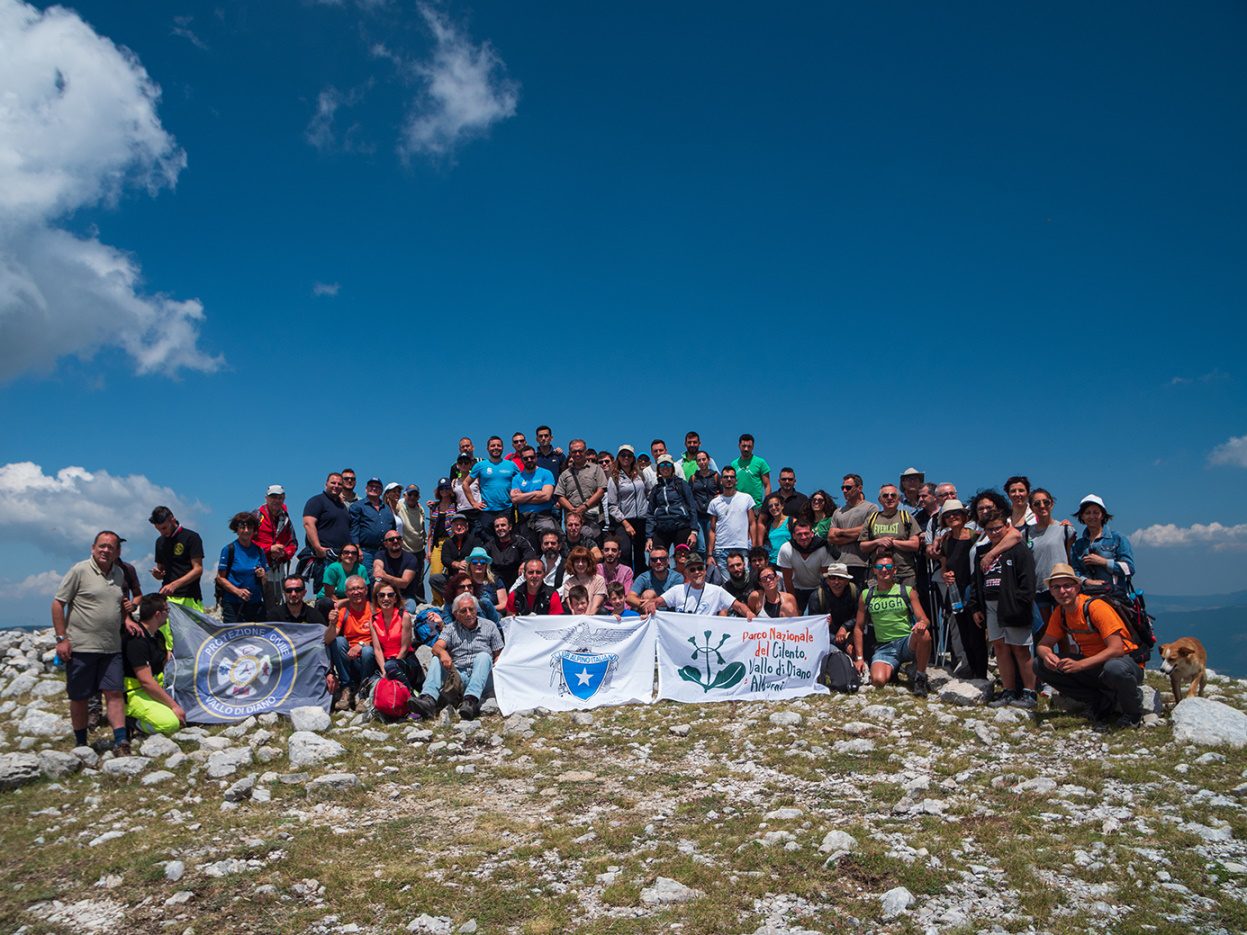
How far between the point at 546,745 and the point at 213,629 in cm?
Answer: 617

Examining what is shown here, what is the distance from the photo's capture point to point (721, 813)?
313 inches

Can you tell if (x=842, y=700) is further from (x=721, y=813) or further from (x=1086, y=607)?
(x=721, y=813)

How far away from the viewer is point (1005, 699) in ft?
37.8

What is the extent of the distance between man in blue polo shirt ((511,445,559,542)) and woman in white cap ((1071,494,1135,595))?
29.9ft

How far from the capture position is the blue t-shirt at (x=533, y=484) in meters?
16.7

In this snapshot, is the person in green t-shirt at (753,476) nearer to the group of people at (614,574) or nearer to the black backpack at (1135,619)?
the group of people at (614,574)

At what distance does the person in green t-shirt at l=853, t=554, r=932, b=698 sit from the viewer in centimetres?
1309

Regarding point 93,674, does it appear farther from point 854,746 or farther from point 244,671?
point 854,746

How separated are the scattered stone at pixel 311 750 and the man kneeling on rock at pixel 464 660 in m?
1.76

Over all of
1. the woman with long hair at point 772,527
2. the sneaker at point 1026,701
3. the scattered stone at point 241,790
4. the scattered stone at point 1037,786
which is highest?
the woman with long hair at point 772,527

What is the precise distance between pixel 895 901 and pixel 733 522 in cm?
1087

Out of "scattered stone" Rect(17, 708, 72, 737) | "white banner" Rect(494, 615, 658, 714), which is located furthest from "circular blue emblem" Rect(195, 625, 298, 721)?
"white banner" Rect(494, 615, 658, 714)

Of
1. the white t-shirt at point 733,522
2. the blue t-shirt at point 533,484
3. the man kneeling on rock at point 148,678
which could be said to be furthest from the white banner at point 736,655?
the man kneeling on rock at point 148,678

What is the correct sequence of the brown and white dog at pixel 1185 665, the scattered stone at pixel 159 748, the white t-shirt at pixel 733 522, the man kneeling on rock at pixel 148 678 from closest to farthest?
the scattered stone at pixel 159 748 → the brown and white dog at pixel 1185 665 → the man kneeling on rock at pixel 148 678 → the white t-shirt at pixel 733 522
